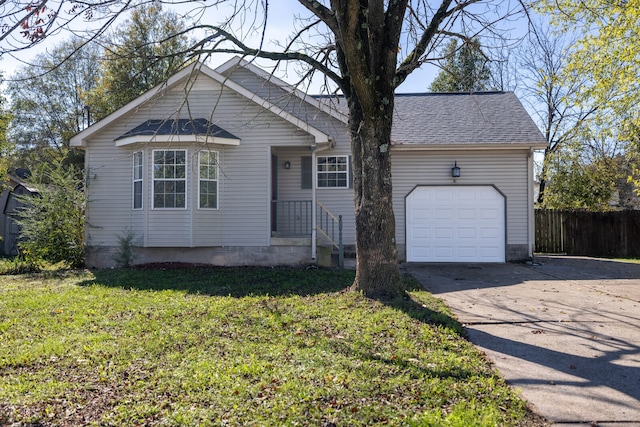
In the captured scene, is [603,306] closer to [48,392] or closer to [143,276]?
[48,392]

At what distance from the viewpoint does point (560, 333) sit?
5.48 m

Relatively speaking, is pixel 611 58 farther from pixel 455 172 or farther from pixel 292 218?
pixel 292 218

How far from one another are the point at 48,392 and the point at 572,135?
23631 millimetres

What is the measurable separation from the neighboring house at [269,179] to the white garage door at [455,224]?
0.09 feet

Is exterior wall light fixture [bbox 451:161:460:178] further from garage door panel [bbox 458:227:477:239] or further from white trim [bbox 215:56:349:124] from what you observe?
white trim [bbox 215:56:349:124]

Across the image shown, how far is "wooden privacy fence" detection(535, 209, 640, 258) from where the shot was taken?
1606cm

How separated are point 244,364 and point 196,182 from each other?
7485mm

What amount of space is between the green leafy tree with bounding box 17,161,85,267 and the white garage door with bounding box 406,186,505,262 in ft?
28.3

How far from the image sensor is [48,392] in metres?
3.79

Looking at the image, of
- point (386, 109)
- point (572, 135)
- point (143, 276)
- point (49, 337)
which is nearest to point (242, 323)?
point (49, 337)

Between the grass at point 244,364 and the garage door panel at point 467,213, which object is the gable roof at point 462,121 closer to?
the garage door panel at point 467,213

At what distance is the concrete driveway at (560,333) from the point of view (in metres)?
3.59

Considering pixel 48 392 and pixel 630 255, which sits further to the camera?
pixel 630 255

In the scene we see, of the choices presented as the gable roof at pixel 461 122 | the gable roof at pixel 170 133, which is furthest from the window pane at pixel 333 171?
the gable roof at pixel 170 133
